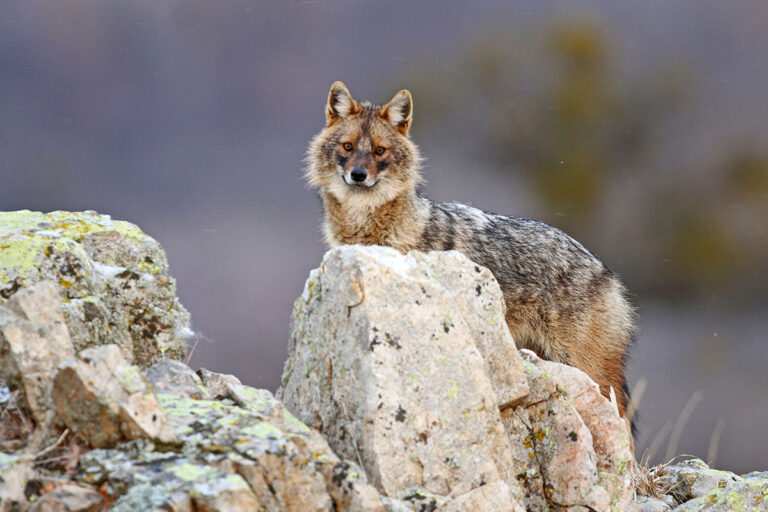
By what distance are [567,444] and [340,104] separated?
5.02 m

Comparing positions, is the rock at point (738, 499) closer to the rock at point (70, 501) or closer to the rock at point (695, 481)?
the rock at point (695, 481)

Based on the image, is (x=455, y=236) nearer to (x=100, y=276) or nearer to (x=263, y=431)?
(x=100, y=276)

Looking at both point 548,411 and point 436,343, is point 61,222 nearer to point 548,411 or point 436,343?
point 436,343

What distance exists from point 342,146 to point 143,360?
376cm

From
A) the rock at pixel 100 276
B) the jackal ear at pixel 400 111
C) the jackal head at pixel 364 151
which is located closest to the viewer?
the rock at pixel 100 276

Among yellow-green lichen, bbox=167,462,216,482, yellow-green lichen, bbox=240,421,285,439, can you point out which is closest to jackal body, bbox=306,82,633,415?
yellow-green lichen, bbox=240,421,285,439

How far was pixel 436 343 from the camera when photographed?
4672mm

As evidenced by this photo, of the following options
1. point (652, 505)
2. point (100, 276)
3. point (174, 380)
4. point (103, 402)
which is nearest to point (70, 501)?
point (103, 402)

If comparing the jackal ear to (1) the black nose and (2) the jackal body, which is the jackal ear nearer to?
(2) the jackal body

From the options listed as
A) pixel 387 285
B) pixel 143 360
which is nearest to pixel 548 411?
pixel 387 285

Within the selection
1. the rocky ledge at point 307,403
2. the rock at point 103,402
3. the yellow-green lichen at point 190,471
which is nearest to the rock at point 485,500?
the rocky ledge at point 307,403

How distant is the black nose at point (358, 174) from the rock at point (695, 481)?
13.9 ft

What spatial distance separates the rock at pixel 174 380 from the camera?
452 cm

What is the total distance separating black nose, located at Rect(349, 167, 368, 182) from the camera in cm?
805
